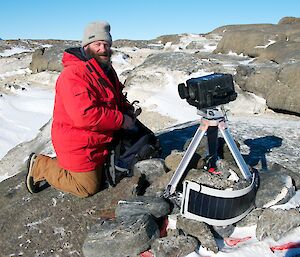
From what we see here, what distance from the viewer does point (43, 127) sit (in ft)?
37.0

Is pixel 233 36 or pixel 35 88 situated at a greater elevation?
→ pixel 233 36

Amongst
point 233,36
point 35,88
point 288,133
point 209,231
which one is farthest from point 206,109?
point 233,36

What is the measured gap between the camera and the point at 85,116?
4.38 meters

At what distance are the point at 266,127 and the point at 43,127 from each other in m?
6.02

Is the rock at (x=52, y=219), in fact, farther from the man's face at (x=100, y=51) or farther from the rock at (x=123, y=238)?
the man's face at (x=100, y=51)

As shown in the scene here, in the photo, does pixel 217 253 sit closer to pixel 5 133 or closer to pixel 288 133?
pixel 288 133

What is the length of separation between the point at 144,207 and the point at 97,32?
1.93m

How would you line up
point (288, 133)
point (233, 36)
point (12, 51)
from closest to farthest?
point (288, 133), point (233, 36), point (12, 51)

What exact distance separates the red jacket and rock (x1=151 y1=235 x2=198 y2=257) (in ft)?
4.41

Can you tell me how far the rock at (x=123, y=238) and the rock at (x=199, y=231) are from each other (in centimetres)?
27

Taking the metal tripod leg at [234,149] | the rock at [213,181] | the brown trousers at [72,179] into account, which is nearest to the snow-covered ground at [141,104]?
the metal tripod leg at [234,149]

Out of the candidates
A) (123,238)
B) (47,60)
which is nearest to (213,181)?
(123,238)

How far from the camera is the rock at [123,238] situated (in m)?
3.90

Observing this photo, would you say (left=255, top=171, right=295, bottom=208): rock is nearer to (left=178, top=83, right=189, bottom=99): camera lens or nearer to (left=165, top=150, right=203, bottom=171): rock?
(left=165, top=150, right=203, bottom=171): rock
